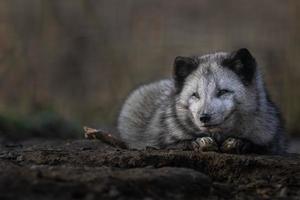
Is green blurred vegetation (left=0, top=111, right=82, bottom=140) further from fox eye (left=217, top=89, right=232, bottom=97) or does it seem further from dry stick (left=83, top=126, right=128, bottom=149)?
fox eye (left=217, top=89, right=232, bottom=97)

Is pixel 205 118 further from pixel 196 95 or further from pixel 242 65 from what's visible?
pixel 242 65

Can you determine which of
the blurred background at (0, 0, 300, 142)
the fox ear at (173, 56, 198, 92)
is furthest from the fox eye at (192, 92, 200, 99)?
the blurred background at (0, 0, 300, 142)

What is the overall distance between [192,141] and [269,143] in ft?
2.68

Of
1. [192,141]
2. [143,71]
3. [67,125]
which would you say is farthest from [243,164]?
[143,71]

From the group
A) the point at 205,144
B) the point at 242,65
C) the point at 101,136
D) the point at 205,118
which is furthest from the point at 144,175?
the point at 242,65

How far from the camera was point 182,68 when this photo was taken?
7992 mm

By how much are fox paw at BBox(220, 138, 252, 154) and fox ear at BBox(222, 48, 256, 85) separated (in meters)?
0.65

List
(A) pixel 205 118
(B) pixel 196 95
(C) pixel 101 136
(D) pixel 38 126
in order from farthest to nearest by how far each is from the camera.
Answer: (D) pixel 38 126 < (C) pixel 101 136 < (B) pixel 196 95 < (A) pixel 205 118

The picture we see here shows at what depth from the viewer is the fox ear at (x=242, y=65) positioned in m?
7.69

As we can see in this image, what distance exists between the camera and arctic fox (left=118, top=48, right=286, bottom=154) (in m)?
7.40

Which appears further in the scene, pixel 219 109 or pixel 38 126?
pixel 38 126

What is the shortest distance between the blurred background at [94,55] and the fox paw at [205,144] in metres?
6.48

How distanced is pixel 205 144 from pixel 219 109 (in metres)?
0.37

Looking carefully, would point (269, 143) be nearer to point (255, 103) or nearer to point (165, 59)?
point (255, 103)
